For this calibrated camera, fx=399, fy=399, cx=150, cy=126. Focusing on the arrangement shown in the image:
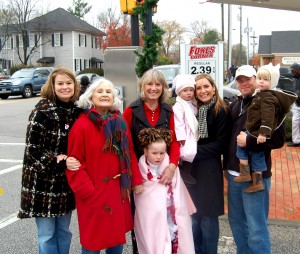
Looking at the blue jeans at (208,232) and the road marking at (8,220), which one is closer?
the blue jeans at (208,232)

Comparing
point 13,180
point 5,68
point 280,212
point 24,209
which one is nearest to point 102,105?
point 24,209

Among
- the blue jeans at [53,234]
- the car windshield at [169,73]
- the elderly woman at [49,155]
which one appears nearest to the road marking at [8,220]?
the blue jeans at [53,234]

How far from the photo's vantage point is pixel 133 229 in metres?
3.53

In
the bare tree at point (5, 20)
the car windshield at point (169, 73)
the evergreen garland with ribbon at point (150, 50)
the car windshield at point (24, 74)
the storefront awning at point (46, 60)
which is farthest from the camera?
the storefront awning at point (46, 60)

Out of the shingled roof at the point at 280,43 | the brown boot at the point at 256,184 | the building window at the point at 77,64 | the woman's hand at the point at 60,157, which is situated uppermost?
the shingled roof at the point at 280,43

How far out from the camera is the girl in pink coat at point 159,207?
3344mm

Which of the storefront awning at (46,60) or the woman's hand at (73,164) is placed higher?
the storefront awning at (46,60)

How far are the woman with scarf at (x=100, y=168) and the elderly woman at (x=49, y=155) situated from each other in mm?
118

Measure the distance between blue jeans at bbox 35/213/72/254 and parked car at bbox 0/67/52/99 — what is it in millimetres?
22259

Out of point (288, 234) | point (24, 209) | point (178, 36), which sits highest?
point (178, 36)

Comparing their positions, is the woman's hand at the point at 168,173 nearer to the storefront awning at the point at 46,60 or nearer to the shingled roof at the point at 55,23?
the storefront awning at the point at 46,60

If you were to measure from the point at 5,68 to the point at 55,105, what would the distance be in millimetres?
57925

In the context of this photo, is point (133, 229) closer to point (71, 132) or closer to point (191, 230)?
point (191, 230)

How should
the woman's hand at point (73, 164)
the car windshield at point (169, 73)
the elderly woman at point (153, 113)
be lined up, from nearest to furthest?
1. the woman's hand at point (73, 164)
2. the elderly woman at point (153, 113)
3. the car windshield at point (169, 73)
